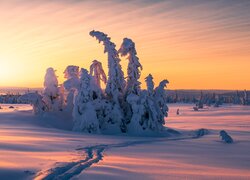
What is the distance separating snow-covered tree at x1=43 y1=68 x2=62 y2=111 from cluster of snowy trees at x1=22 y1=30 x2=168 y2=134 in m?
4.81

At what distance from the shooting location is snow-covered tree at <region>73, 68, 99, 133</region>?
109ft

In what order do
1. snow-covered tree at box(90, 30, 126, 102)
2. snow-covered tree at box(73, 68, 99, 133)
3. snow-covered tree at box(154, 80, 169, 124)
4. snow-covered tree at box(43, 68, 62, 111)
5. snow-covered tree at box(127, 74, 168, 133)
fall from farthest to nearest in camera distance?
snow-covered tree at box(43, 68, 62, 111) < snow-covered tree at box(154, 80, 169, 124) < snow-covered tree at box(90, 30, 126, 102) < snow-covered tree at box(127, 74, 168, 133) < snow-covered tree at box(73, 68, 99, 133)

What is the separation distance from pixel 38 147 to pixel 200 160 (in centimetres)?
735

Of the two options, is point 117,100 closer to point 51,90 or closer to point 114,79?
point 114,79

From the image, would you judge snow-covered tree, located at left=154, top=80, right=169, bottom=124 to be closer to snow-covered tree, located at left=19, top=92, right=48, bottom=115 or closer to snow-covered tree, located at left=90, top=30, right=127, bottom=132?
snow-covered tree, located at left=90, top=30, right=127, bottom=132

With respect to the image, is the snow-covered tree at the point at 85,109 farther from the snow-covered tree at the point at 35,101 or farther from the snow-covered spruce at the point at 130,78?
the snow-covered tree at the point at 35,101

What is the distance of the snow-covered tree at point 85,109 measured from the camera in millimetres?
33219

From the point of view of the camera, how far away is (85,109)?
33906mm

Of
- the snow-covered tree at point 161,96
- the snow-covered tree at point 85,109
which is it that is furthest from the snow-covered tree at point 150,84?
the snow-covered tree at point 85,109

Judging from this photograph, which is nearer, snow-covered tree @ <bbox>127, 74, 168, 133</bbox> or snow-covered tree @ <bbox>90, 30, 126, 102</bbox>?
snow-covered tree @ <bbox>127, 74, 168, 133</bbox>

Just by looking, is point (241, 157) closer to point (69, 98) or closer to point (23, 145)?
point (23, 145)

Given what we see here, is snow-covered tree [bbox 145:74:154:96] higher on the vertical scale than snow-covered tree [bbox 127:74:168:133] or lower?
higher

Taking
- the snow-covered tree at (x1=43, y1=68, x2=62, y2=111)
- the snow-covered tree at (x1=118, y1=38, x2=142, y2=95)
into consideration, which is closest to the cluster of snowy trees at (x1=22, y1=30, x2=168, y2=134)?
the snow-covered tree at (x1=118, y1=38, x2=142, y2=95)

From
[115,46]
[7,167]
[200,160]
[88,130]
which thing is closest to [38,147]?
[7,167]
